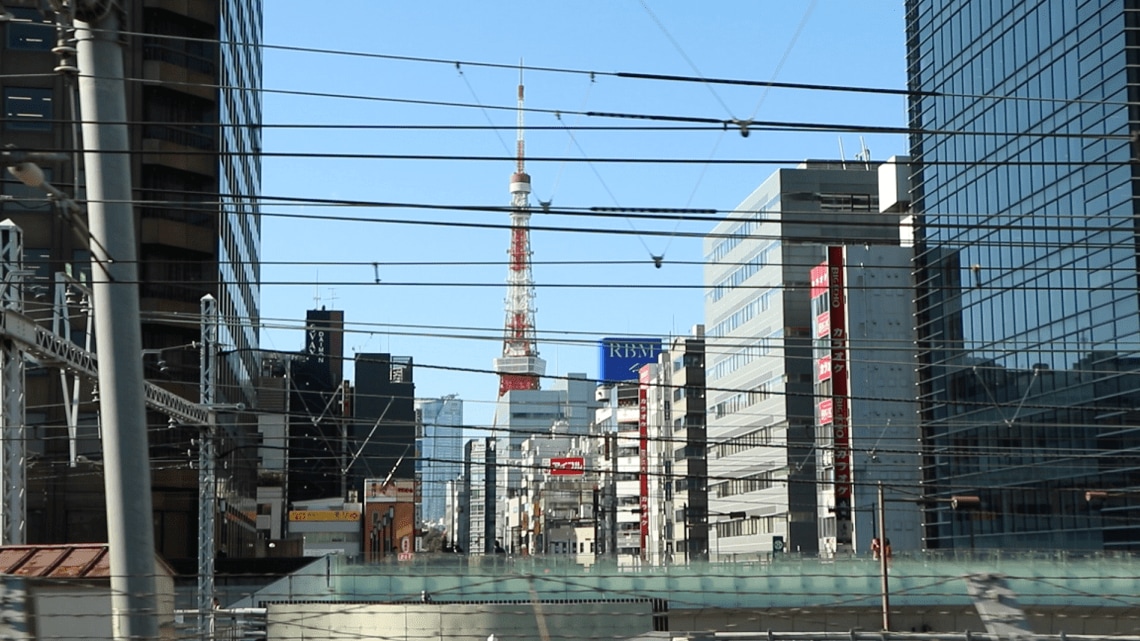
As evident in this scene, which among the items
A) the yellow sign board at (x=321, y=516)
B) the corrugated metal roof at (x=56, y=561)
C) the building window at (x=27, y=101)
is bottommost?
the yellow sign board at (x=321, y=516)

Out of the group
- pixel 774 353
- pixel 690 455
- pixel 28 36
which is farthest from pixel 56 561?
pixel 690 455

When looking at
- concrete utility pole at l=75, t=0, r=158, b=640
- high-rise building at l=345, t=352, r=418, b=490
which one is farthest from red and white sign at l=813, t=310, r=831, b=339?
Result: concrete utility pole at l=75, t=0, r=158, b=640

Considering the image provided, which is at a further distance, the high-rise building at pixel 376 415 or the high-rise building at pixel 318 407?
the high-rise building at pixel 376 415

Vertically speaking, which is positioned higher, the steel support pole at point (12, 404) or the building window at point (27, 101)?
the building window at point (27, 101)

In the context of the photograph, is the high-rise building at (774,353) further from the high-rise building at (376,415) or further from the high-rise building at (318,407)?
the high-rise building at (318,407)

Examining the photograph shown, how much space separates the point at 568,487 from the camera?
581ft

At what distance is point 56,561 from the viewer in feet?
56.8

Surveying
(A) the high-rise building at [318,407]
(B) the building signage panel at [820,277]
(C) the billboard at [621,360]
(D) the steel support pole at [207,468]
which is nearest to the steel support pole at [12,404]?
(D) the steel support pole at [207,468]

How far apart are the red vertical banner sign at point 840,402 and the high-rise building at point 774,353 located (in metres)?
3.98

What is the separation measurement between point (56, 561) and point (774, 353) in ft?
240

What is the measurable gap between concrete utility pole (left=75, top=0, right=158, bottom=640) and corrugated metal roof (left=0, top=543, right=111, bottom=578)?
18.7 feet

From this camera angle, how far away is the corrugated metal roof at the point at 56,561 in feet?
54.6

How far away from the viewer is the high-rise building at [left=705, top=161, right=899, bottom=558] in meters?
87.3

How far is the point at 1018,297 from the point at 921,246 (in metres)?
12.7
